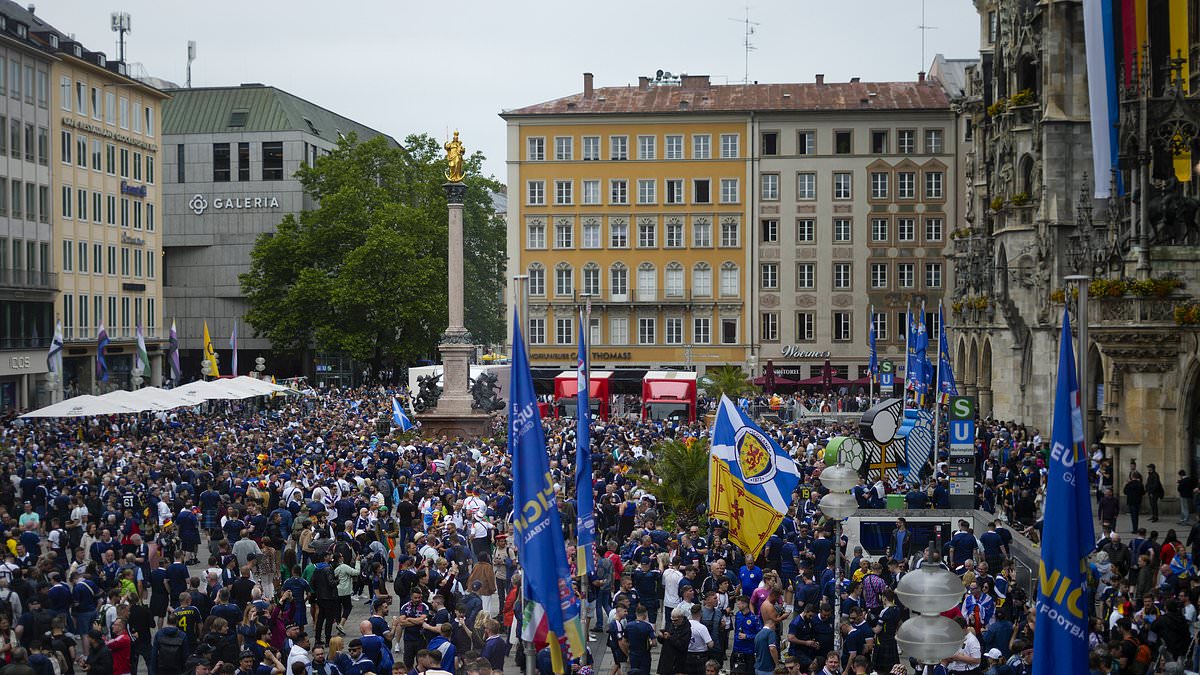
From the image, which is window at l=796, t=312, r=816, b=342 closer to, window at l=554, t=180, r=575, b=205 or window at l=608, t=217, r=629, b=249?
window at l=608, t=217, r=629, b=249

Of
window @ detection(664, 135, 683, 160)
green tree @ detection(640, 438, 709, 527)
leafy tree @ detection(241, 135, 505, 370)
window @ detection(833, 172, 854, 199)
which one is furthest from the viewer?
window @ detection(664, 135, 683, 160)

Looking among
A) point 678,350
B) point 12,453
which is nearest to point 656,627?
point 12,453

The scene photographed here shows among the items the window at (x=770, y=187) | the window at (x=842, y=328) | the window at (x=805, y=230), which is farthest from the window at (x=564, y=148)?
the window at (x=842, y=328)

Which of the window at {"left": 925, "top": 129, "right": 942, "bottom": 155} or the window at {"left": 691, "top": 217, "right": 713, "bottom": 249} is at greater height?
the window at {"left": 925, "top": 129, "right": 942, "bottom": 155}

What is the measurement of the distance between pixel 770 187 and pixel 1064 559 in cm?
6660

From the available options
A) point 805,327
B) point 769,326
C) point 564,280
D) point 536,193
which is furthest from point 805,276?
point 536,193

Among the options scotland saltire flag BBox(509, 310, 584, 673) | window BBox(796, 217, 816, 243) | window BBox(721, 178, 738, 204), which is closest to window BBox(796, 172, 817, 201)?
window BBox(796, 217, 816, 243)

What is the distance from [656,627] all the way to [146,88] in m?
63.2

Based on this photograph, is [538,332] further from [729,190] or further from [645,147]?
[729,190]

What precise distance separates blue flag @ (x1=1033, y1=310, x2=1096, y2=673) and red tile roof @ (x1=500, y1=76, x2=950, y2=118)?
65.9 metres

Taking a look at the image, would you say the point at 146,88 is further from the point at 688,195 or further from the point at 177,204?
the point at 688,195

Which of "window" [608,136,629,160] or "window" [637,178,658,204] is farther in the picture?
"window" [637,178,658,204]

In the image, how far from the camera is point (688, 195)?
76.4 metres

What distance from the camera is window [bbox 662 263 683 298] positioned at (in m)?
76.4
